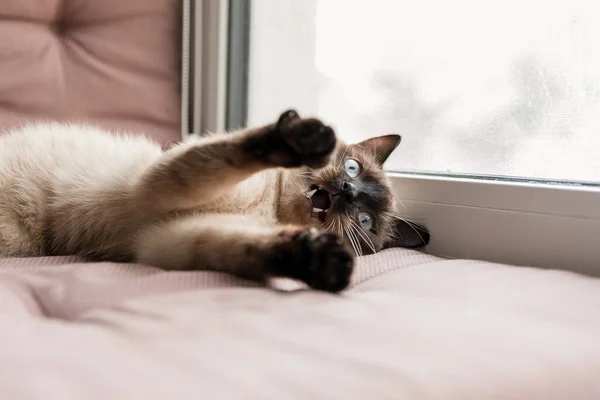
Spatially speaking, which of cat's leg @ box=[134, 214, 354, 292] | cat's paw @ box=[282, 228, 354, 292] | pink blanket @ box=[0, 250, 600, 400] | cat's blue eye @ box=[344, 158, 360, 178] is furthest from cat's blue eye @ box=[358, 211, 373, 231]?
cat's paw @ box=[282, 228, 354, 292]

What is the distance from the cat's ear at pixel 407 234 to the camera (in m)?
1.44

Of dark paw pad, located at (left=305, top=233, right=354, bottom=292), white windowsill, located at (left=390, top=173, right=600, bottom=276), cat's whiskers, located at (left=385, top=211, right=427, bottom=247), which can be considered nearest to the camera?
dark paw pad, located at (left=305, top=233, right=354, bottom=292)

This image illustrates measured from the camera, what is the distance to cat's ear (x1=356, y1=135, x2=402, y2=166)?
4.95 feet

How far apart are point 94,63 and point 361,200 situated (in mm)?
909

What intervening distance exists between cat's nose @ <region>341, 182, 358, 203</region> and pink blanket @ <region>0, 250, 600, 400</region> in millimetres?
371

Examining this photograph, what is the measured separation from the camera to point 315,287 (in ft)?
2.79

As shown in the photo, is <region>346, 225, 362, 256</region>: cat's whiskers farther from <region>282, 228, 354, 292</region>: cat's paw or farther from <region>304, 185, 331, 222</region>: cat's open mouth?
<region>282, 228, 354, 292</region>: cat's paw

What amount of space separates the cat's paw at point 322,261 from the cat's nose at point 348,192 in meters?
0.47

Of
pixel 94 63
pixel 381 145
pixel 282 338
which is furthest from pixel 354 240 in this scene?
pixel 94 63

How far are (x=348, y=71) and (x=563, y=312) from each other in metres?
1.12

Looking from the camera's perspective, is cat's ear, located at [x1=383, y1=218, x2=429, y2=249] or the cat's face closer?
the cat's face

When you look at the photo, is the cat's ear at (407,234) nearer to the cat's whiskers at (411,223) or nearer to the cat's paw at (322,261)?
the cat's whiskers at (411,223)

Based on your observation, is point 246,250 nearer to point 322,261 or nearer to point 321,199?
point 322,261

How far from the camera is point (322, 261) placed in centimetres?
82
